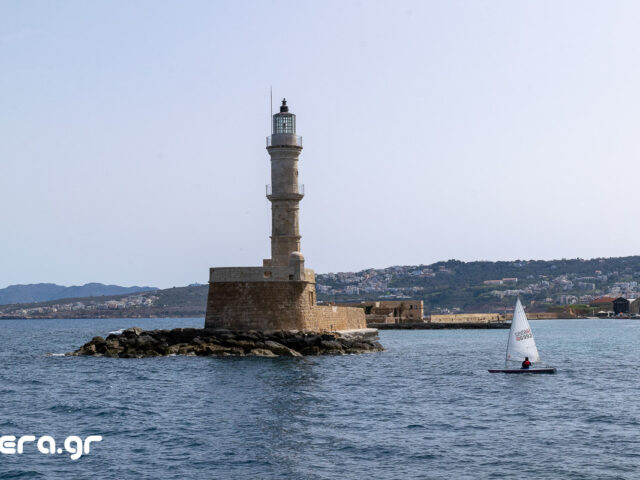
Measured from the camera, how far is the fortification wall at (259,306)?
4612 cm

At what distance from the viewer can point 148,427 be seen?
2414 cm

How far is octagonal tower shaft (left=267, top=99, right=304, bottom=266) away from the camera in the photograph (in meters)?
49.8

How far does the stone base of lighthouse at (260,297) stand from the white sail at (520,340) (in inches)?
492

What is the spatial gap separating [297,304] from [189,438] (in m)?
24.4

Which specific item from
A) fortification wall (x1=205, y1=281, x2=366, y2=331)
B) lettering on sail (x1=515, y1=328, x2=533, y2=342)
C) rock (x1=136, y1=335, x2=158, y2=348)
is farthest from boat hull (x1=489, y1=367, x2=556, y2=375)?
rock (x1=136, y1=335, x2=158, y2=348)

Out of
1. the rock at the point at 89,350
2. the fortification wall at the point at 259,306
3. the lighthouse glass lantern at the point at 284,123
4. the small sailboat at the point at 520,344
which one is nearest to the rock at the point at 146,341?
the rock at the point at 89,350

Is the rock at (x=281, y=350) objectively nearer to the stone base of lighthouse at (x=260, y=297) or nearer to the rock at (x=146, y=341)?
the stone base of lighthouse at (x=260, y=297)

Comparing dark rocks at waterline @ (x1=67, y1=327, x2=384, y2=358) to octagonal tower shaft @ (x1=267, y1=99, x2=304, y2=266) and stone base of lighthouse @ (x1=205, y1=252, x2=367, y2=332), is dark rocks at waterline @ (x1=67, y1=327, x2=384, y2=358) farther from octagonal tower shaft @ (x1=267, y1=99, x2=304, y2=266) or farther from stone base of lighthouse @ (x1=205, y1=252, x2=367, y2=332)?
octagonal tower shaft @ (x1=267, y1=99, x2=304, y2=266)

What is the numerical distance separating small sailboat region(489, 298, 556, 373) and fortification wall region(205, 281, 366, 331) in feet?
40.5

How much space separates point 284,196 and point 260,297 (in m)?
6.81

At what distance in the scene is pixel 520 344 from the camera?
39062mm

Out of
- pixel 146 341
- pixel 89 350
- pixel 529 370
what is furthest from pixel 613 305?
pixel 89 350

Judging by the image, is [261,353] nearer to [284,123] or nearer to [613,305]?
[284,123]

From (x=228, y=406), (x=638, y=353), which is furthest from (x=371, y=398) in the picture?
(x=638, y=353)
